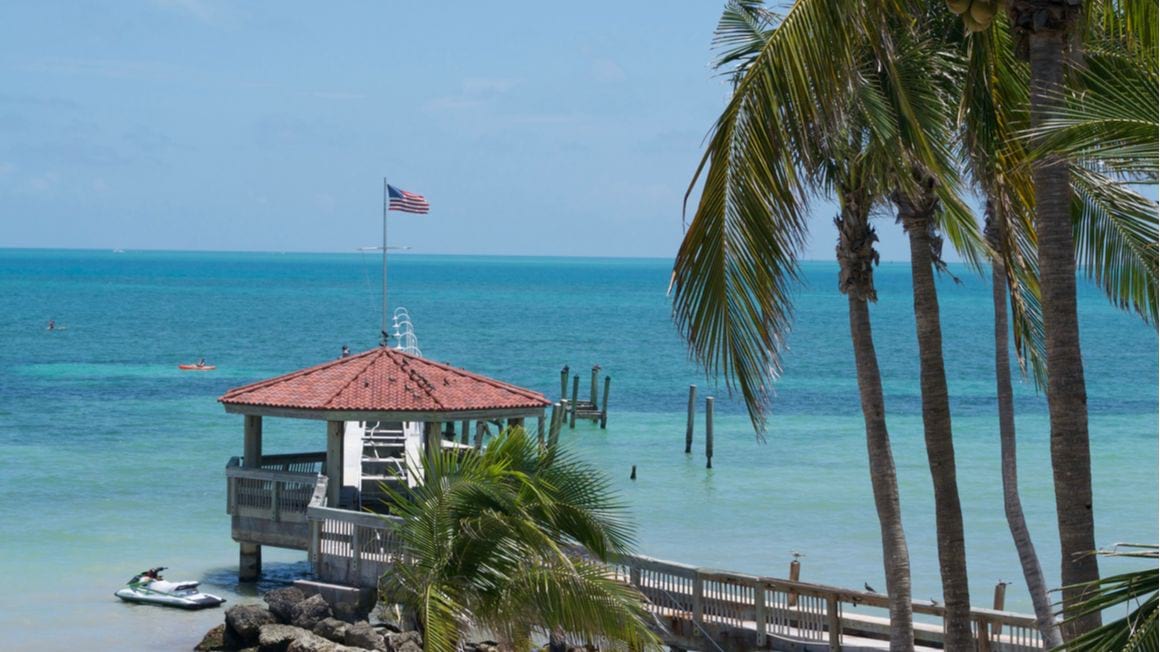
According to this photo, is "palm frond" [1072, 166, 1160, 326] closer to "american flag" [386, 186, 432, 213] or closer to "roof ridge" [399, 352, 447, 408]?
"roof ridge" [399, 352, 447, 408]

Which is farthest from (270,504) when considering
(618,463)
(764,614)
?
(618,463)

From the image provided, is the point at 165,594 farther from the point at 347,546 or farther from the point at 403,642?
the point at 403,642

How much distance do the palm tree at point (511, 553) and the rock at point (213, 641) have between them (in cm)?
940

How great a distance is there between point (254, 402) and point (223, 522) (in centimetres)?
1043

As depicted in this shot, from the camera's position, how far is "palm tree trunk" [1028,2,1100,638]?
7.49 m

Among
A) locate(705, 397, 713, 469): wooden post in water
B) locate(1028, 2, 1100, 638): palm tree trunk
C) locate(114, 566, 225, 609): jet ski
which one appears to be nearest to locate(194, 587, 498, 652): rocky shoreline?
locate(114, 566, 225, 609): jet ski

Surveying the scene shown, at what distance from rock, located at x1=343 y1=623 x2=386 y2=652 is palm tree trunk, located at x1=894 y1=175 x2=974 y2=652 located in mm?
8767

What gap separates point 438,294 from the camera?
642ft

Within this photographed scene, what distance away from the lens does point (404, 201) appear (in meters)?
34.5

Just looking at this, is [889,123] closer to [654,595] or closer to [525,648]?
[525,648]

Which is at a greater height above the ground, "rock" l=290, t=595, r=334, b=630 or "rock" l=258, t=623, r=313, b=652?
"rock" l=290, t=595, r=334, b=630

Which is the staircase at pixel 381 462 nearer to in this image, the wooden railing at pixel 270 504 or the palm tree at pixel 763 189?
the wooden railing at pixel 270 504

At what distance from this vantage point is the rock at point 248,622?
19734mm

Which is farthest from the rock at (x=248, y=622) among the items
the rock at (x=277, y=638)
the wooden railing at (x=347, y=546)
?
the wooden railing at (x=347, y=546)
